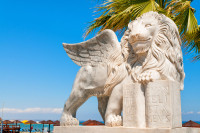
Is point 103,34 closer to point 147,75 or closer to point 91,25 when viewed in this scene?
point 147,75

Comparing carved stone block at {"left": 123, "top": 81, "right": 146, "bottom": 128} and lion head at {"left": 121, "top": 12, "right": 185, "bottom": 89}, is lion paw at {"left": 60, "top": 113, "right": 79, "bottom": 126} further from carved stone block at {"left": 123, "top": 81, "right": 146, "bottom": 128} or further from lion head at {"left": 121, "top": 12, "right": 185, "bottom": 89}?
lion head at {"left": 121, "top": 12, "right": 185, "bottom": 89}

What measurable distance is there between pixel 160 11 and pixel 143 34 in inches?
132

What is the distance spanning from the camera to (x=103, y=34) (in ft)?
12.1

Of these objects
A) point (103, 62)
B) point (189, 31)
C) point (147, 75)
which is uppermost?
point (189, 31)

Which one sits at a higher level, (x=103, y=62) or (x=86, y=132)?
(x=103, y=62)

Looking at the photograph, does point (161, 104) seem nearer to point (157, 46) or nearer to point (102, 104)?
point (157, 46)

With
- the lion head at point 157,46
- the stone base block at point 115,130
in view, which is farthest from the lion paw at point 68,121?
the lion head at point 157,46

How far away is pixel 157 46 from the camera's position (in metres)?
3.16

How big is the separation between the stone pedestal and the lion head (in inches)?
7.0

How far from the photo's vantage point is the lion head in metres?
3.09

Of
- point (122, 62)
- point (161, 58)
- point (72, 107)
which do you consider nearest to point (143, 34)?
point (161, 58)

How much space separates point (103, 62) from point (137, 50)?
0.67 m

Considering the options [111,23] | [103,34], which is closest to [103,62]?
[103,34]

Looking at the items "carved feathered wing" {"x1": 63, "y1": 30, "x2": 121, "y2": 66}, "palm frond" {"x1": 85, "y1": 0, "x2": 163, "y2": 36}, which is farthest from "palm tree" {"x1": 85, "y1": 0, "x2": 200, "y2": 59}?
"carved feathered wing" {"x1": 63, "y1": 30, "x2": 121, "y2": 66}
